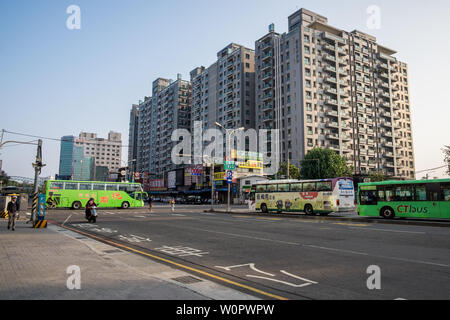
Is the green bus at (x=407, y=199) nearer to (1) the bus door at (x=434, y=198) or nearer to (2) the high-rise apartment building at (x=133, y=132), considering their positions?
(1) the bus door at (x=434, y=198)

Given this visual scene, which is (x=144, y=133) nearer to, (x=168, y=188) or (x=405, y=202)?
(x=168, y=188)

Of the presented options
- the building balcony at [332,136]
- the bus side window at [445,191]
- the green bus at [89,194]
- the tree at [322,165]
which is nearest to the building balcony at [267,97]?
the building balcony at [332,136]

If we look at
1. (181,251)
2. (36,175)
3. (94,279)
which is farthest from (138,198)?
(94,279)

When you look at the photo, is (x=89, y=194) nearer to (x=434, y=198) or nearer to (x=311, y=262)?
(x=311, y=262)

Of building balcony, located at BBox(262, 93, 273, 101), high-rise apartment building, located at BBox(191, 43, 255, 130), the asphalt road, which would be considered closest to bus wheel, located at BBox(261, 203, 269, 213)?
the asphalt road

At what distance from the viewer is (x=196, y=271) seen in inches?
269

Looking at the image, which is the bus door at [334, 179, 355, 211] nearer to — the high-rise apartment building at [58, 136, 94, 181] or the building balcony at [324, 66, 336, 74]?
the building balcony at [324, 66, 336, 74]

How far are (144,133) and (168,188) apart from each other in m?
59.4

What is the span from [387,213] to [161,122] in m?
114

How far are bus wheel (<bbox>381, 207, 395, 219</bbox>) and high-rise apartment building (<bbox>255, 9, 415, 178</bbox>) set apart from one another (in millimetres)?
47437

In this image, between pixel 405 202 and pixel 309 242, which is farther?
pixel 405 202

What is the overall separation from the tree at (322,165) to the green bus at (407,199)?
109 ft

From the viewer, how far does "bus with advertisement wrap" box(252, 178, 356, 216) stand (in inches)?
973
